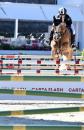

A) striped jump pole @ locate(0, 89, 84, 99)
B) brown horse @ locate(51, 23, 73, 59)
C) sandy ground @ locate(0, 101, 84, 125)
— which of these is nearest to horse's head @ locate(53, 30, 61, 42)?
brown horse @ locate(51, 23, 73, 59)

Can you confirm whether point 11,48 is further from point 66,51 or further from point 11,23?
point 66,51

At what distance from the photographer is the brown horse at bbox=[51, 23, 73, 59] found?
14.9m

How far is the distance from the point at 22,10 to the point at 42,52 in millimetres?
4429

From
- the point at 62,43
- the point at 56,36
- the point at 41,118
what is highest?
the point at 56,36

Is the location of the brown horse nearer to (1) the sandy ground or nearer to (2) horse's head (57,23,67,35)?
(2) horse's head (57,23,67,35)

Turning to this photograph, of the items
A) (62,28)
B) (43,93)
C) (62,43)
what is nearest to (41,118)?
(43,93)

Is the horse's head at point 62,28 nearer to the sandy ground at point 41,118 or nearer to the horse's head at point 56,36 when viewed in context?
the horse's head at point 56,36

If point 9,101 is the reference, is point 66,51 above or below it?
above

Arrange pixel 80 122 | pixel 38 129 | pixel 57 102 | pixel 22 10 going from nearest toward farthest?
pixel 38 129 → pixel 80 122 → pixel 57 102 → pixel 22 10

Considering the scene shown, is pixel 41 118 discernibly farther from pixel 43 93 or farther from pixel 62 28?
pixel 62 28

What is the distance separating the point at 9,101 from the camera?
10.1 metres

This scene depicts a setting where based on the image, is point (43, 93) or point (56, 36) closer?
point (43, 93)

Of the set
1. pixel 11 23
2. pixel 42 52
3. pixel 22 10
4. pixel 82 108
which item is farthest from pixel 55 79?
pixel 11 23

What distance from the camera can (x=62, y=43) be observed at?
15219mm
